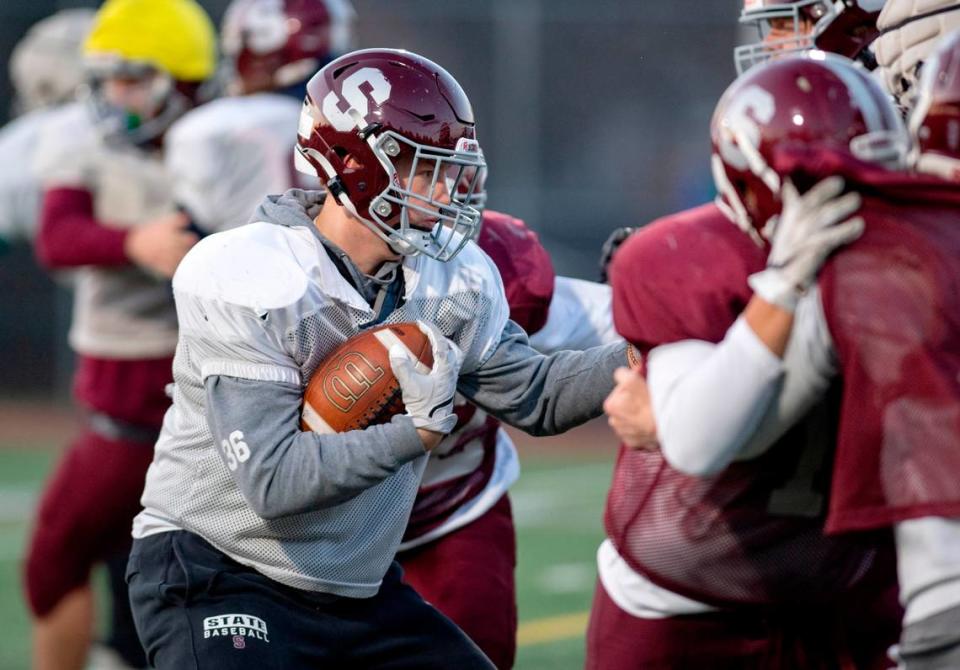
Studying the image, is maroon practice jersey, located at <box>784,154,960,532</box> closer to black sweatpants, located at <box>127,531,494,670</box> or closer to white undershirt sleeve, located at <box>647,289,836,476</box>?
white undershirt sleeve, located at <box>647,289,836,476</box>

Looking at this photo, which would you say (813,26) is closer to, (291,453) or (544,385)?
(544,385)

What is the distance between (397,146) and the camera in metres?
3.09

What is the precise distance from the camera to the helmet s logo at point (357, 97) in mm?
3113

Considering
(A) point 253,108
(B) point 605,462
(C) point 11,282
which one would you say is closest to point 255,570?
(A) point 253,108

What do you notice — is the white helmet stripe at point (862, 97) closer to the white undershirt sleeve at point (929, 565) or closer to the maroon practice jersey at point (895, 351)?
the maroon practice jersey at point (895, 351)

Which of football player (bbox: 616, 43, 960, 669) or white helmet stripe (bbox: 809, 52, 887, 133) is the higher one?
white helmet stripe (bbox: 809, 52, 887, 133)

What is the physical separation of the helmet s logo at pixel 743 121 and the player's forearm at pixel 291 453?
0.76 metres

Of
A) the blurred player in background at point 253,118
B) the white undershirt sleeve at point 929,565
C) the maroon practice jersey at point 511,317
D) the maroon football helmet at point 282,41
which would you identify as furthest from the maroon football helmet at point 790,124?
the maroon football helmet at point 282,41

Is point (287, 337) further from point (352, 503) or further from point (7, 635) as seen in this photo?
point (7, 635)

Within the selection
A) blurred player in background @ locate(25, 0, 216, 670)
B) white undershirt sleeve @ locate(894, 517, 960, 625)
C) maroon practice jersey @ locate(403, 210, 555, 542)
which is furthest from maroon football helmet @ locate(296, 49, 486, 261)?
blurred player in background @ locate(25, 0, 216, 670)

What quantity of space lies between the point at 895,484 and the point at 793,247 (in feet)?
1.14

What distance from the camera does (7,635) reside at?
19.2ft

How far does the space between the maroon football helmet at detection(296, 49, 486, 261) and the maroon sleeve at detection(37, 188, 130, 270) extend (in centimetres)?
238

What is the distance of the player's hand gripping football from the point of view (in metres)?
2.84
